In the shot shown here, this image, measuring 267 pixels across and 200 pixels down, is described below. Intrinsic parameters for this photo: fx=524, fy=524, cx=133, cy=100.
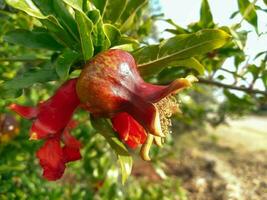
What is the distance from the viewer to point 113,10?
4.08ft

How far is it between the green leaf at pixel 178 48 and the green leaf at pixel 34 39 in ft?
0.62

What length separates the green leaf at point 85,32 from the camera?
1.01 metres

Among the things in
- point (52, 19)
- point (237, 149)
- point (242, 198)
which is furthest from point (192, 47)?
point (237, 149)

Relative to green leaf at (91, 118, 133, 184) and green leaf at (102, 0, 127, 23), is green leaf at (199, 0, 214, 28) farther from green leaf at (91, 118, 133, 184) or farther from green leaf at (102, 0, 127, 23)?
green leaf at (91, 118, 133, 184)

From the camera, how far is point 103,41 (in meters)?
1.09

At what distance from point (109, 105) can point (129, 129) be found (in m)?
0.11

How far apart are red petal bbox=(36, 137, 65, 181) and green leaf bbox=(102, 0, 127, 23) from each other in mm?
329

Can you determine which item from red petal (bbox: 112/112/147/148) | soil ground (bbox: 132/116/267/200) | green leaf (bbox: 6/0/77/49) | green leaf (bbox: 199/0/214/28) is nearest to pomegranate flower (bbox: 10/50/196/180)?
red petal (bbox: 112/112/147/148)

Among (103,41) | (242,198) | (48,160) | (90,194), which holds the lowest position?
(242,198)

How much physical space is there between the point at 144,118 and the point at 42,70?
28 centimetres

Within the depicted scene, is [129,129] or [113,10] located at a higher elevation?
[113,10]

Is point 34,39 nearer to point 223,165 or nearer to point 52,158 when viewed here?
point 52,158

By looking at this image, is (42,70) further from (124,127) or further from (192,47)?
(192,47)

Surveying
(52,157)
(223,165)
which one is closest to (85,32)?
(52,157)
